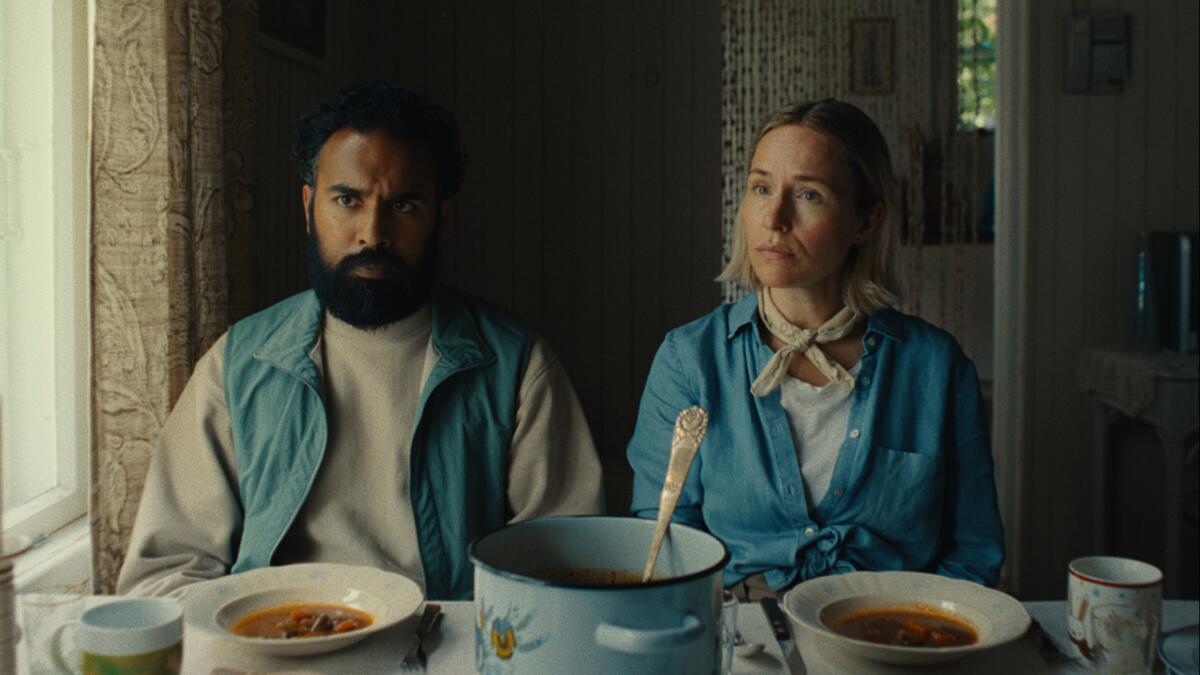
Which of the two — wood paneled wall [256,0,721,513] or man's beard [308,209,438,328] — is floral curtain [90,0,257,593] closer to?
man's beard [308,209,438,328]

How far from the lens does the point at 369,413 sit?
1524 mm

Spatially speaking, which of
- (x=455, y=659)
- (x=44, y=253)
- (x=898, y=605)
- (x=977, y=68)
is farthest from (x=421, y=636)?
(x=977, y=68)

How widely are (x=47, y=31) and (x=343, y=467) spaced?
960mm

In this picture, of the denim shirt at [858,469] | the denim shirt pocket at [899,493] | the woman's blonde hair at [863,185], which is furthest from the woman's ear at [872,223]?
the denim shirt pocket at [899,493]

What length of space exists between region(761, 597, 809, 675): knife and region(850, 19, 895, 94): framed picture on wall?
15.2 feet

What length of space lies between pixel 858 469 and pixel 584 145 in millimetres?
3165

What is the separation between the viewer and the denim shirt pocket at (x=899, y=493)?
1.46 m

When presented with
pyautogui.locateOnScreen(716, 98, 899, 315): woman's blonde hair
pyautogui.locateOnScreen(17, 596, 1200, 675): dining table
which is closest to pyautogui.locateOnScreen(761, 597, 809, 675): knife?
pyautogui.locateOnScreen(17, 596, 1200, 675): dining table

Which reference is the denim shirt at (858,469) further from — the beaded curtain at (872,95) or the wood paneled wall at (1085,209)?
the beaded curtain at (872,95)

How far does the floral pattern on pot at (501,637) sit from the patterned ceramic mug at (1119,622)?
0.52m

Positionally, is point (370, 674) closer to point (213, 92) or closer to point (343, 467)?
point (343, 467)

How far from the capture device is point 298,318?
61.5 inches

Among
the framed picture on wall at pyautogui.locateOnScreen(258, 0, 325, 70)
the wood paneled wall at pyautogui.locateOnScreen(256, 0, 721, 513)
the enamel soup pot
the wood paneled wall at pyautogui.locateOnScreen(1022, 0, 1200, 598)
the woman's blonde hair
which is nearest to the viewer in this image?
the enamel soup pot

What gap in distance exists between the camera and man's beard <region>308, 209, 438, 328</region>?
4.92ft
